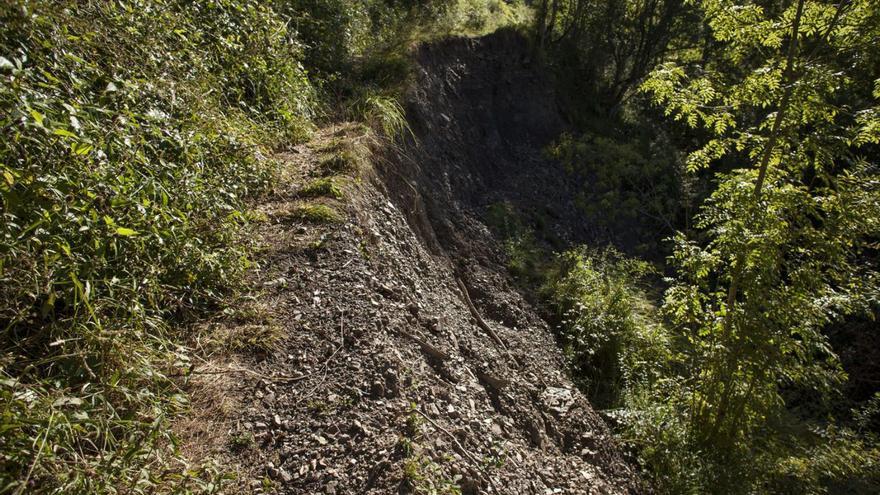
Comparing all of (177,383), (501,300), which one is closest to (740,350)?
(501,300)

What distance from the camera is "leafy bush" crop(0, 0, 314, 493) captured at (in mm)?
1841

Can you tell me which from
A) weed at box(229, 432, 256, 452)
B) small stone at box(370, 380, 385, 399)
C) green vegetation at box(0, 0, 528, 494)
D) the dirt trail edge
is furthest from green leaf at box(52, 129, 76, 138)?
small stone at box(370, 380, 385, 399)

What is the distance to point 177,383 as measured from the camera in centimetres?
243

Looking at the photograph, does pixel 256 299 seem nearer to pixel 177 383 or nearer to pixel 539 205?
pixel 177 383

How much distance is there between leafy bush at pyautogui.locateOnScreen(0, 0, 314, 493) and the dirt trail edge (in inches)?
17.2

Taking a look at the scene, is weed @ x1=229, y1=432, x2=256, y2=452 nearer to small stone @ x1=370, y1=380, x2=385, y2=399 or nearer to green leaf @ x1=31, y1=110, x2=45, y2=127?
small stone @ x1=370, y1=380, x2=385, y2=399

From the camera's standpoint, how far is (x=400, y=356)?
3252mm

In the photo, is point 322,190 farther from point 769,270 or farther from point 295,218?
point 769,270


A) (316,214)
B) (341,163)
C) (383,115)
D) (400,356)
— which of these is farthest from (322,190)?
(383,115)

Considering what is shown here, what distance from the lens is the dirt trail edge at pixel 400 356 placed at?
8.25 ft

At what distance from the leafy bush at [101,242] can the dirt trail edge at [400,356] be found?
0.44 meters

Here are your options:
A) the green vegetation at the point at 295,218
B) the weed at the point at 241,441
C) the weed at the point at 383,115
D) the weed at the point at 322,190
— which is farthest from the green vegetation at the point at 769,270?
the weed at the point at 241,441

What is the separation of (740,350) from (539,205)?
5.39 meters

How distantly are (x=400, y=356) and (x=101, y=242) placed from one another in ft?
6.12
